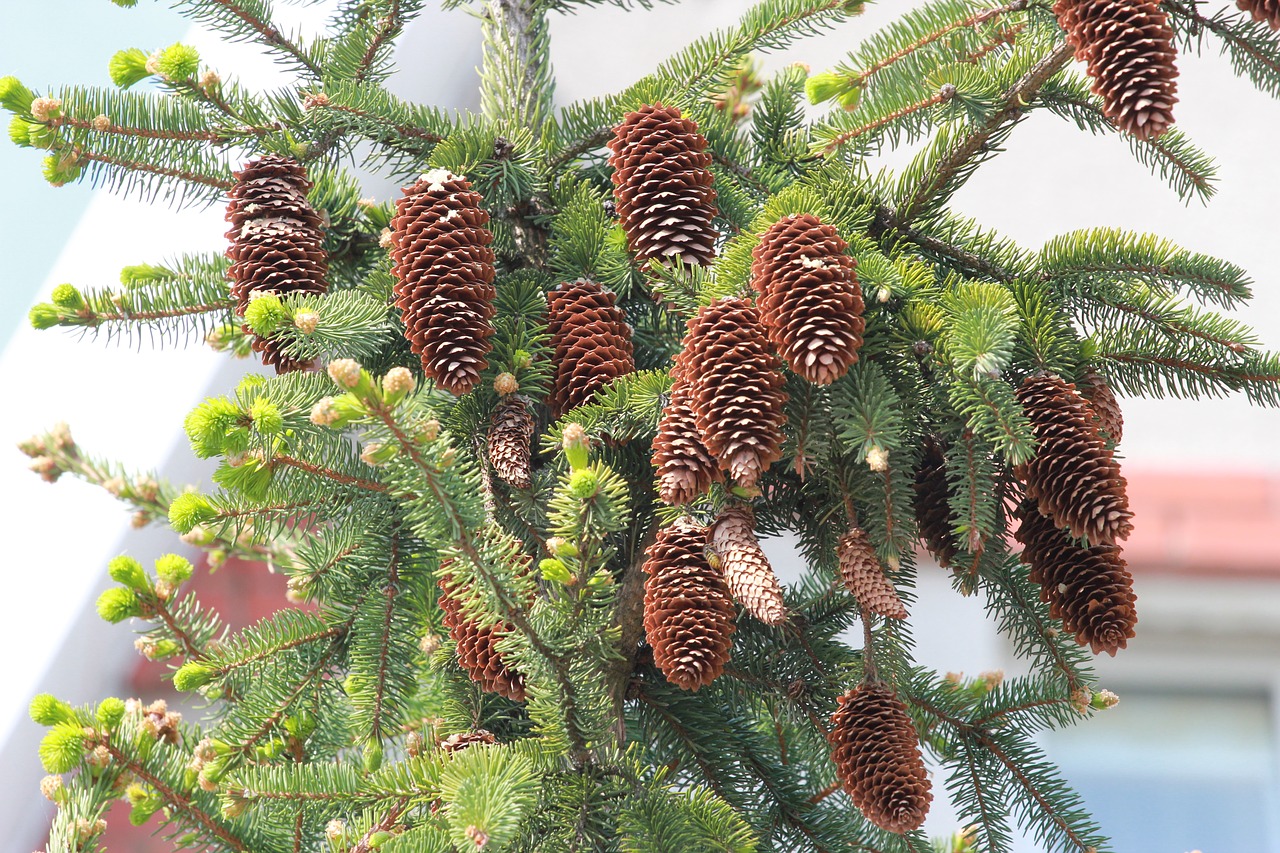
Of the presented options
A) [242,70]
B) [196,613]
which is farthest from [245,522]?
[242,70]

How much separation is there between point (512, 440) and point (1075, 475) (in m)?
0.26

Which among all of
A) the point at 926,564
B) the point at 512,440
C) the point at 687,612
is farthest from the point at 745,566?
the point at 926,564

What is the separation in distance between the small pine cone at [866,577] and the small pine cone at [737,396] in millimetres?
69

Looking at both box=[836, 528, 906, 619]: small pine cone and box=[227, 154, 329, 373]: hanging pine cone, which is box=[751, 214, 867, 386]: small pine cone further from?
box=[227, 154, 329, 373]: hanging pine cone

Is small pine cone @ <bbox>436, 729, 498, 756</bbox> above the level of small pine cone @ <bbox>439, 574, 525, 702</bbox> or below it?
below

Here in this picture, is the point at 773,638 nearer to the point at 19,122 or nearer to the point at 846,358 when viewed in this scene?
the point at 846,358

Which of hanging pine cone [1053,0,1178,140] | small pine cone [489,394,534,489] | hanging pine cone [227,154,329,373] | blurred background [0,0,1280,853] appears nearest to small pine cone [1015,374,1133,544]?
hanging pine cone [1053,0,1178,140]

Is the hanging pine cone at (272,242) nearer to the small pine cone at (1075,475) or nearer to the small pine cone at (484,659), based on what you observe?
the small pine cone at (484,659)

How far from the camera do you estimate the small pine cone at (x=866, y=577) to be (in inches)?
18.6

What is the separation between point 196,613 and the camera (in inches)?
27.0

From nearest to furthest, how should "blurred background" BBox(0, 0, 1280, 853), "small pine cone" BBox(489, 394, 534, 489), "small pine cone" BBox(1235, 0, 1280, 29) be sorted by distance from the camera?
"small pine cone" BBox(1235, 0, 1280, 29) → "small pine cone" BBox(489, 394, 534, 489) → "blurred background" BBox(0, 0, 1280, 853)

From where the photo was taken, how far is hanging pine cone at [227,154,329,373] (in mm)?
559

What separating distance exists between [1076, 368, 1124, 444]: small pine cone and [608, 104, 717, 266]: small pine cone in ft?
0.67

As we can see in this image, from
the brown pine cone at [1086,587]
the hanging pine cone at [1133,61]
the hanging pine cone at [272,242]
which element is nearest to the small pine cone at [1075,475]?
the brown pine cone at [1086,587]
